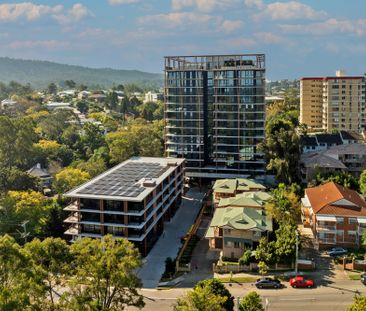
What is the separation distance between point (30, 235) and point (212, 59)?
47892mm

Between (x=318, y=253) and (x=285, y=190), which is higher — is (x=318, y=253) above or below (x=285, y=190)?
below

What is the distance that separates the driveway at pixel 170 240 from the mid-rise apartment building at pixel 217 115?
286 inches

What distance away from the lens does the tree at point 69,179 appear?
7562 cm

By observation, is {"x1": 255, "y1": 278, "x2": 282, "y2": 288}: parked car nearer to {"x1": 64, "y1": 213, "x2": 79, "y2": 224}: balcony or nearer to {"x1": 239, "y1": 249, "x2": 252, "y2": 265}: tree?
{"x1": 239, "y1": 249, "x2": 252, "y2": 265}: tree

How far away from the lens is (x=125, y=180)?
62.5m

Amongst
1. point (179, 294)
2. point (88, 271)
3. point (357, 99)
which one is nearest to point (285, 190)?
point (179, 294)

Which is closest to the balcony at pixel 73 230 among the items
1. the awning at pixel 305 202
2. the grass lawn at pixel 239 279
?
the grass lawn at pixel 239 279

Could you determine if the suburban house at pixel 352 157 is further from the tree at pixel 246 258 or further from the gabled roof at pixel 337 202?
the tree at pixel 246 258

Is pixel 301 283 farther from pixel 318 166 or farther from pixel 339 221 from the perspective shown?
pixel 318 166

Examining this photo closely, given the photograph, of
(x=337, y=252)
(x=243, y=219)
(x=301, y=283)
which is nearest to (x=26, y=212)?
(x=243, y=219)

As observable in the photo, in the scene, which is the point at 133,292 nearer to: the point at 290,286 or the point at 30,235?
the point at 290,286

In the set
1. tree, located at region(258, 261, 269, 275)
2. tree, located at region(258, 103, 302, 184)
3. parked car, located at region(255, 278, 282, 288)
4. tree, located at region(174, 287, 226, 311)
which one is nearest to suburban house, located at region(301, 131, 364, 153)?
tree, located at region(258, 103, 302, 184)

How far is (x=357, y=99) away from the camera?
120m

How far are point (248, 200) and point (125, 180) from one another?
57.8 ft
